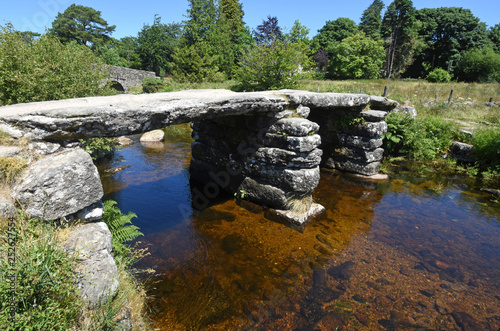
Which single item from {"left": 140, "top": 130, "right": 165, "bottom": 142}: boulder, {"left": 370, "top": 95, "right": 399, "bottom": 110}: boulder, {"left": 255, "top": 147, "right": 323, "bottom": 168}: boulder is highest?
{"left": 370, "top": 95, "right": 399, "bottom": 110}: boulder

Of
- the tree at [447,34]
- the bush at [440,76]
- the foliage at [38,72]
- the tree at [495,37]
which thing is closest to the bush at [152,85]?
the foliage at [38,72]

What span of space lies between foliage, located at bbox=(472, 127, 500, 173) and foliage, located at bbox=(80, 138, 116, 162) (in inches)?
554

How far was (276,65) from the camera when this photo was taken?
52.7ft

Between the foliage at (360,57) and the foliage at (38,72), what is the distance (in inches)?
1505

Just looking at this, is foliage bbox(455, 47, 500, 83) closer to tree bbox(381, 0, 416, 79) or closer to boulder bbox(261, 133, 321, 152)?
tree bbox(381, 0, 416, 79)

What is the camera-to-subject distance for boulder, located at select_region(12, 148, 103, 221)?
286 cm

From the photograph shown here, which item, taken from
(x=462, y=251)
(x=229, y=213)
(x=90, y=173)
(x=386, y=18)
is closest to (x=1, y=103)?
(x=90, y=173)

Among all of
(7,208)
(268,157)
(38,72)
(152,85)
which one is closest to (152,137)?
(38,72)

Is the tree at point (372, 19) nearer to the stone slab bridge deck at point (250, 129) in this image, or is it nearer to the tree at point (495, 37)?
the tree at point (495, 37)

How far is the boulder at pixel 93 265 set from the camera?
267 cm

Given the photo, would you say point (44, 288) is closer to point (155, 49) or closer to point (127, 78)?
point (127, 78)

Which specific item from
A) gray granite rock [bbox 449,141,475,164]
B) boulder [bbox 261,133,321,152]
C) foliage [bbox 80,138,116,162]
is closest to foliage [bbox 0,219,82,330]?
boulder [bbox 261,133,321,152]

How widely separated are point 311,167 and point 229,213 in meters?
2.41

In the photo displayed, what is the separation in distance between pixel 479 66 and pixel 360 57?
47.0 ft
